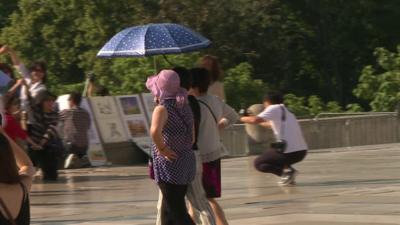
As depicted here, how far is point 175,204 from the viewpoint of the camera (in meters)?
9.12

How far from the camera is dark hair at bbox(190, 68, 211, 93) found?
397 inches

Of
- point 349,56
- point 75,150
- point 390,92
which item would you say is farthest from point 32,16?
point 75,150

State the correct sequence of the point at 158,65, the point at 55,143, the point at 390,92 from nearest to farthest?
the point at 55,143 < the point at 158,65 < the point at 390,92

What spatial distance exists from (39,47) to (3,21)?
317 inches

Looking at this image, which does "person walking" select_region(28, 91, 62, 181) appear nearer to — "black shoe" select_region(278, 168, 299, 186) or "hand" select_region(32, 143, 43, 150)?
"hand" select_region(32, 143, 43, 150)

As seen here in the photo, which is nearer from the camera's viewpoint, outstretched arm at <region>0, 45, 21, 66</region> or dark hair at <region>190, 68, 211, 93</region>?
dark hair at <region>190, 68, 211, 93</region>

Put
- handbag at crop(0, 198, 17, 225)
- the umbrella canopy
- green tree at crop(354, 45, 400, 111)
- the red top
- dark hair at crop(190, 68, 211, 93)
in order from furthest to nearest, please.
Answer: green tree at crop(354, 45, 400, 111)
the umbrella canopy
the red top
dark hair at crop(190, 68, 211, 93)
handbag at crop(0, 198, 17, 225)

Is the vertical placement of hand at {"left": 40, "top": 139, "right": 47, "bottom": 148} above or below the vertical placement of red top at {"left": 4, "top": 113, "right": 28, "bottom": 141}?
below

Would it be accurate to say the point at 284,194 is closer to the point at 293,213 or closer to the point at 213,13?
the point at 293,213

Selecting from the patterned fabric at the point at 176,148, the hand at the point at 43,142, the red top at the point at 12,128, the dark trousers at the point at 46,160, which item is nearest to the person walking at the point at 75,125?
the dark trousers at the point at 46,160

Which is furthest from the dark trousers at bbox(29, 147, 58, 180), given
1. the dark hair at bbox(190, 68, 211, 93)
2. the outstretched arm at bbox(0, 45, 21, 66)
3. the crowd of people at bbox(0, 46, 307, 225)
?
the dark hair at bbox(190, 68, 211, 93)

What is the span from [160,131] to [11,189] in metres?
3.52

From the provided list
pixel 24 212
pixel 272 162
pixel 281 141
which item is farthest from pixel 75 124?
pixel 24 212

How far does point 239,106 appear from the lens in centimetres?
2700
